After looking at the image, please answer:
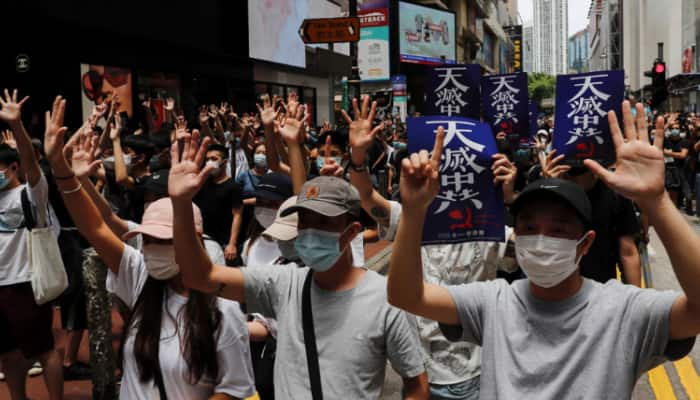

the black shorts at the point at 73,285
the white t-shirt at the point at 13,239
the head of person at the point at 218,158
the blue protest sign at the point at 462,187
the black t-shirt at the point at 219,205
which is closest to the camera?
the blue protest sign at the point at 462,187

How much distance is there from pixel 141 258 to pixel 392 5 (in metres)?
51.2

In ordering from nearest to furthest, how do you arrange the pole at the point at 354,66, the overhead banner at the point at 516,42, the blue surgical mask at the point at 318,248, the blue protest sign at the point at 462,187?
the blue surgical mask at the point at 318,248
the blue protest sign at the point at 462,187
the pole at the point at 354,66
the overhead banner at the point at 516,42

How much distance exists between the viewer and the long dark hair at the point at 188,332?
2.94 metres

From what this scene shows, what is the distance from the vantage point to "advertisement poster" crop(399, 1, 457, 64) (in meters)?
53.3

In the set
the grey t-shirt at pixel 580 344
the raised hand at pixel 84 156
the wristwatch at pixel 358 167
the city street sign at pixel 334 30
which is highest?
the city street sign at pixel 334 30

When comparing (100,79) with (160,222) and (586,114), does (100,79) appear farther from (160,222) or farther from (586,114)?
(160,222)

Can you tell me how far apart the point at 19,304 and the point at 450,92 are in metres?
3.24

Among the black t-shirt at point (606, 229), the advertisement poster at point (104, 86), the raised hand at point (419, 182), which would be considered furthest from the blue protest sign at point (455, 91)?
the advertisement poster at point (104, 86)

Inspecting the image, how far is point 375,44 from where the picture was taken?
4956cm

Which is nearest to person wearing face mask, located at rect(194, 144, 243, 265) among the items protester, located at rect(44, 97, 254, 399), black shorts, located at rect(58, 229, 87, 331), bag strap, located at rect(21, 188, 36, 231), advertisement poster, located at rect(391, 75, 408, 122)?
black shorts, located at rect(58, 229, 87, 331)

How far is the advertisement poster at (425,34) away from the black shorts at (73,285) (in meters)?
47.9

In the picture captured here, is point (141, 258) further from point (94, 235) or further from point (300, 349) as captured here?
point (300, 349)

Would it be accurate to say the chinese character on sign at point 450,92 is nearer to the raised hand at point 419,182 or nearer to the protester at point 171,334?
the protester at point 171,334

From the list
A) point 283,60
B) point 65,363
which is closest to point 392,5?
point 283,60
